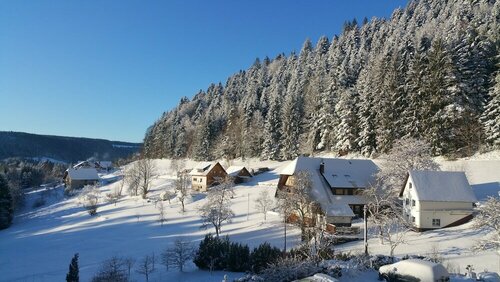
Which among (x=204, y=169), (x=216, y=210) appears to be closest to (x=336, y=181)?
(x=216, y=210)

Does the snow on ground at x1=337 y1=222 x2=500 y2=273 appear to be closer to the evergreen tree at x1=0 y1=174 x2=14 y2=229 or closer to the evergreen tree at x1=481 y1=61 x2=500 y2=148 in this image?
the evergreen tree at x1=481 y1=61 x2=500 y2=148

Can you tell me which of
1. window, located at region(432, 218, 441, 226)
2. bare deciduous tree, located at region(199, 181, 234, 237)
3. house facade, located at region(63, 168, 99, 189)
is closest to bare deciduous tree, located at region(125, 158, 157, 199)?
house facade, located at region(63, 168, 99, 189)

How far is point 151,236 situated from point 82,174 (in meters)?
85.5

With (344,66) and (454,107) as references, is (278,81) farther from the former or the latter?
(454,107)

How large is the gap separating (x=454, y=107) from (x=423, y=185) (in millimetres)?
21167

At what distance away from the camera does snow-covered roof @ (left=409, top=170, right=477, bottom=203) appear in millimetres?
40062

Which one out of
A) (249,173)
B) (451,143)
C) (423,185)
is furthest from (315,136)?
(423,185)

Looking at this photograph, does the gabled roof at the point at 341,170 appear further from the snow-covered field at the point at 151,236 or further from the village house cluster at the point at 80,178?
the village house cluster at the point at 80,178

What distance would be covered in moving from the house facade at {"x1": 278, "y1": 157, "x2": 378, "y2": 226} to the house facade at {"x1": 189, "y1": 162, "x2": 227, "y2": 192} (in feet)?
100

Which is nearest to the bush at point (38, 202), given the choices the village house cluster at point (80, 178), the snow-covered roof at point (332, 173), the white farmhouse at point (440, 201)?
the village house cluster at point (80, 178)

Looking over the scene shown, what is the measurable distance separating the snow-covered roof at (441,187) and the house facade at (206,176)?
45413 mm

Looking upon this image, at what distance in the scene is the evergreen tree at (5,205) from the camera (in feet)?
244

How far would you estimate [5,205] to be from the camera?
75625 millimetres

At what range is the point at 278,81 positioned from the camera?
133 meters
